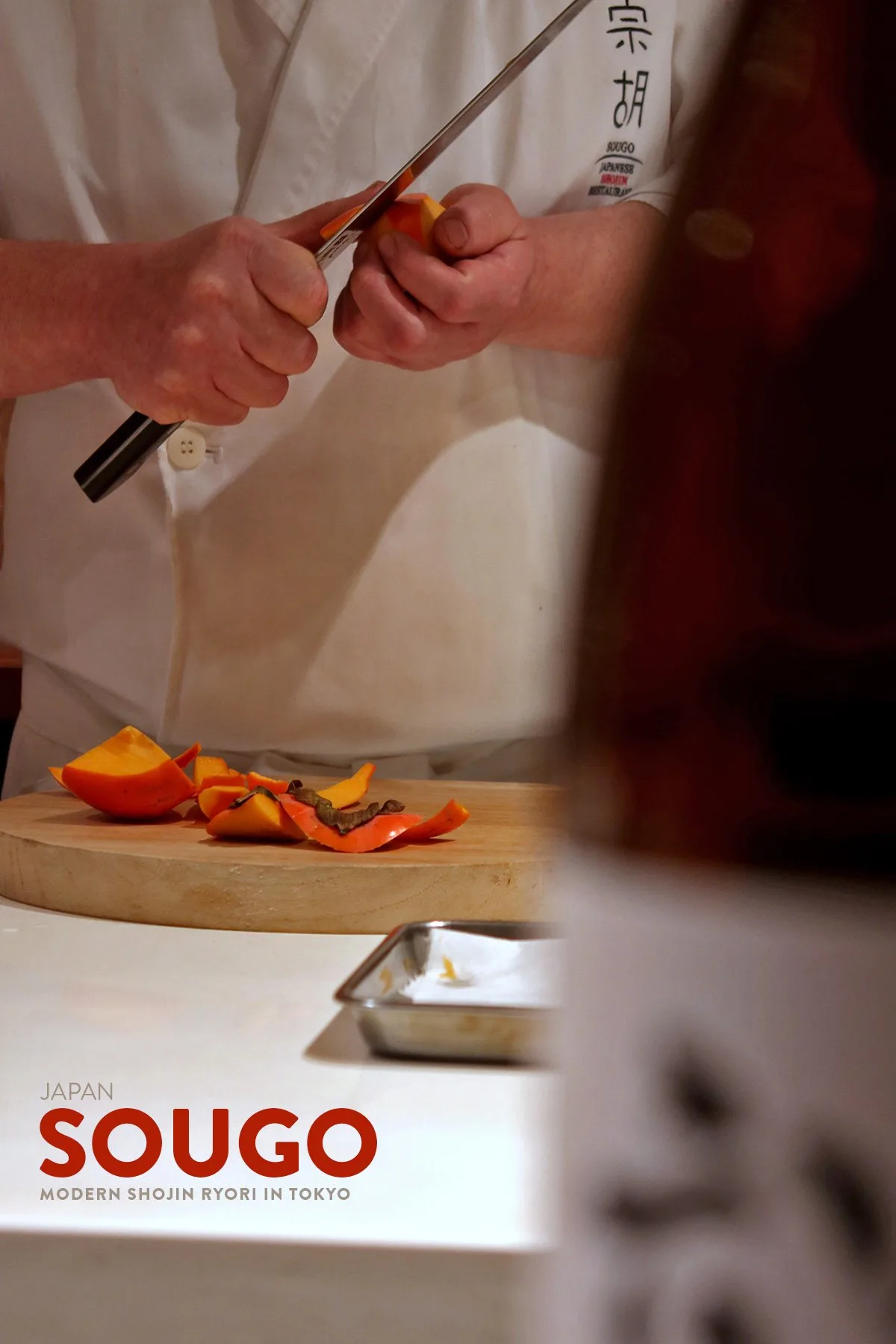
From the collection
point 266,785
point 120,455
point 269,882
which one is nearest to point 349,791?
point 266,785

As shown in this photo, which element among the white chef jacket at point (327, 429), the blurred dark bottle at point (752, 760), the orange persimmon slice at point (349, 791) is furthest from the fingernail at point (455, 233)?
the blurred dark bottle at point (752, 760)

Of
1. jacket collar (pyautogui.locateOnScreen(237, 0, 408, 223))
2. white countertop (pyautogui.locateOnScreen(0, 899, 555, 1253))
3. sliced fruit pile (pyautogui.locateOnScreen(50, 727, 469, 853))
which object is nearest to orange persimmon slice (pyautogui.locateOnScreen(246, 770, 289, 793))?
sliced fruit pile (pyautogui.locateOnScreen(50, 727, 469, 853))

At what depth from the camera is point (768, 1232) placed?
115mm

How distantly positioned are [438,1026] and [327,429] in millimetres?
639

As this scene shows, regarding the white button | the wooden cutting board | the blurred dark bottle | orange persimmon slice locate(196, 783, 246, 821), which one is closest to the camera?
the blurred dark bottle

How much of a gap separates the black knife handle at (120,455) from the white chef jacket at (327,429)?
8cm

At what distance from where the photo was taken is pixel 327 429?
947 mm

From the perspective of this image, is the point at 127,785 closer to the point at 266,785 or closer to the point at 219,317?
the point at 266,785

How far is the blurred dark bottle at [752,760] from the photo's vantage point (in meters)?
0.11

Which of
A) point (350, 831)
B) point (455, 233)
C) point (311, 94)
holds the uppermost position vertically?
point (311, 94)

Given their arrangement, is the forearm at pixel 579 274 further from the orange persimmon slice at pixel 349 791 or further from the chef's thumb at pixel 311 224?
the orange persimmon slice at pixel 349 791

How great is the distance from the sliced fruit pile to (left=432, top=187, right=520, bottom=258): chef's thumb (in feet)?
1.10

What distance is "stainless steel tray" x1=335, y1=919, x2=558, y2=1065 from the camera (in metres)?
0.38

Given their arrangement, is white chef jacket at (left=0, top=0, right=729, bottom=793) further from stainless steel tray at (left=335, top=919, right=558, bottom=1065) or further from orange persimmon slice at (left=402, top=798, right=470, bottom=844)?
stainless steel tray at (left=335, top=919, right=558, bottom=1065)
